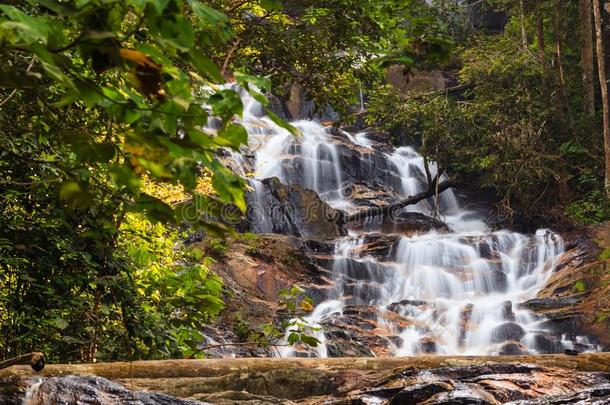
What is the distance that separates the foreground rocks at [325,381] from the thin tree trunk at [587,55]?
19554 mm

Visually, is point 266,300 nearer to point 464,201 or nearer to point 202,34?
point 464,201

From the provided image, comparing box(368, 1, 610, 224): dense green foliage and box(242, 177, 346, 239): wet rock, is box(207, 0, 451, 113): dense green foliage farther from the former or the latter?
box(242, 177, 346, 239): wet rock

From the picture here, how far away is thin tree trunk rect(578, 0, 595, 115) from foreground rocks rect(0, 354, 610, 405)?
19554mm

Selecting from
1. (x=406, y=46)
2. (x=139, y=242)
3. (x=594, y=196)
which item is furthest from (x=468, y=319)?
(x=406, y=46)

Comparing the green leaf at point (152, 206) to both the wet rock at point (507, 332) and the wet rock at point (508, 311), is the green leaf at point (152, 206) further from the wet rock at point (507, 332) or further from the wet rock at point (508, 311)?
the wet rock at point (508, 311)

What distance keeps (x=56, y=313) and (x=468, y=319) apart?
40.5 ft

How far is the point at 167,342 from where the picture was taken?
16.8ft

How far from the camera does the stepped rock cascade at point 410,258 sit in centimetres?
1470

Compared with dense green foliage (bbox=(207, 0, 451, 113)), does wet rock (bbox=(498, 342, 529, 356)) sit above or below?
below

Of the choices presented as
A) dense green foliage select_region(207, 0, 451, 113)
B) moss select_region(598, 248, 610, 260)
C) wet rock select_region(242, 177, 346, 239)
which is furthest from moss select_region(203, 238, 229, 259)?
dense green foliage select_region(207, 0, 451, 113)

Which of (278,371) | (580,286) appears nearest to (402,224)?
(580,286)

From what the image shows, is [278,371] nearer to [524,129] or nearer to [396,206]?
[524,129]

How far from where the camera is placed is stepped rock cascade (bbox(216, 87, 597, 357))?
1470 centimetres

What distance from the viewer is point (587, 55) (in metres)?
22.1
